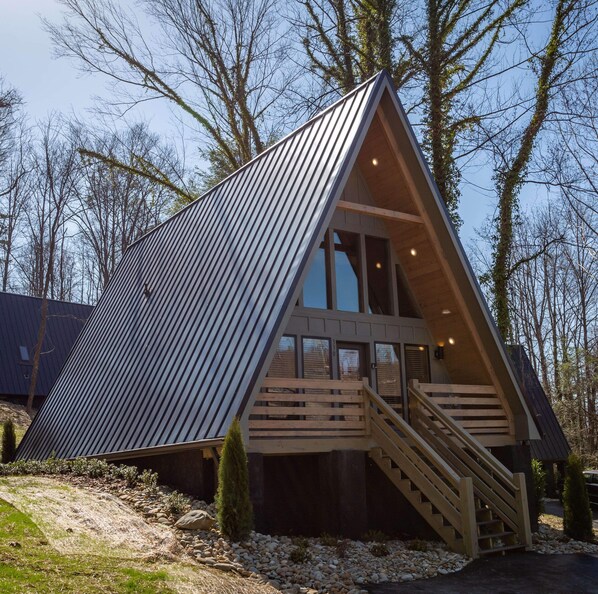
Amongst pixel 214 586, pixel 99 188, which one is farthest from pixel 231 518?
pixel 99 188

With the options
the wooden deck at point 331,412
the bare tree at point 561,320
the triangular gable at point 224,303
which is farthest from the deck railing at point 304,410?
the bare tree at point 561,320

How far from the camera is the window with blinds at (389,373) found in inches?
546

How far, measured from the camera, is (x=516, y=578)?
30.3ft

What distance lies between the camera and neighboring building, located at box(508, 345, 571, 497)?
24.0m

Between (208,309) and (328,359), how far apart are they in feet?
8.10

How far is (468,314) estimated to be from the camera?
13875 millimetres

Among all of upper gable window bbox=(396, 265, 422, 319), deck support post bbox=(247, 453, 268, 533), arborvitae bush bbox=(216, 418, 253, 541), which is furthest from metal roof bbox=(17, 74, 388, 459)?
upper gable window bbox=(396, 265, 422, 319)

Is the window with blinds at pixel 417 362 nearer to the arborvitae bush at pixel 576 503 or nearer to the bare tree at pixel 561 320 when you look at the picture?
the arborvitae bush at pixel 576 503

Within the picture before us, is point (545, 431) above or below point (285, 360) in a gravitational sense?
below

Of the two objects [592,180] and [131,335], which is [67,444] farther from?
[592,180]

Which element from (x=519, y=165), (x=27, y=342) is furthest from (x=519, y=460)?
(x=27, y=342)

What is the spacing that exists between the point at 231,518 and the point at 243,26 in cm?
2079

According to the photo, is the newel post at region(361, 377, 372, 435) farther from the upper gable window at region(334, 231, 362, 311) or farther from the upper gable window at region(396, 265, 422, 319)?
the upper gable window at region(396, 265, 422, 319)

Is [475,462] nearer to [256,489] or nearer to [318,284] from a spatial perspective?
[256,489]
